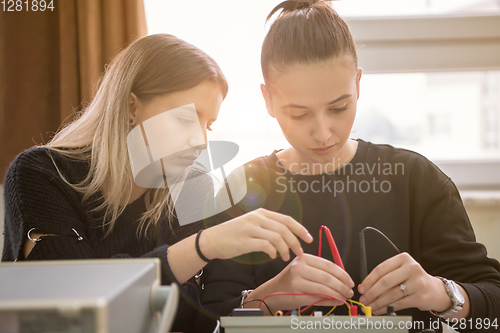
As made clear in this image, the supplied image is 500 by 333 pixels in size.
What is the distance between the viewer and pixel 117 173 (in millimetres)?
960

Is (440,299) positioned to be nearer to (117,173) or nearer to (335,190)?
(335,190)

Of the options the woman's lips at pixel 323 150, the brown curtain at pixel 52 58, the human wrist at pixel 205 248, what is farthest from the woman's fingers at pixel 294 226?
the brown curtain at pixel 52 58

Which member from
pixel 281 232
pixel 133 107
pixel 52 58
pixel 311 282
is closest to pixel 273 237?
pixel 281 232

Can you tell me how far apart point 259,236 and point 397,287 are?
0.85ft

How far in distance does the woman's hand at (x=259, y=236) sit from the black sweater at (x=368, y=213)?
9.1 inches

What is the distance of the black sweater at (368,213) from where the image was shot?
2.89 feet

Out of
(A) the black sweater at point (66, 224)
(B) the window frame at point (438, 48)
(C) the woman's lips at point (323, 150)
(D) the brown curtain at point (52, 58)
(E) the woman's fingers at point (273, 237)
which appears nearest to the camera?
(E) the woman's fingers at point (273, 237)

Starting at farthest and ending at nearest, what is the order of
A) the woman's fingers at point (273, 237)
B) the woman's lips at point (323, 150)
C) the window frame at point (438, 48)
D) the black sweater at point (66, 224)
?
the window frame at point (438, 48) → the woman's lips at point (323, 150) → the black sweater at point (66, 224) → the woman's fingers at point (273, 237)

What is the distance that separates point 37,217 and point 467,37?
5.21 feet

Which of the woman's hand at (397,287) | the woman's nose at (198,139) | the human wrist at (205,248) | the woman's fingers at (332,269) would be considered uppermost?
the woman's nose at (198,139)

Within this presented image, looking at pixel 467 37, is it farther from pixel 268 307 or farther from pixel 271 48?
pixel 268 307

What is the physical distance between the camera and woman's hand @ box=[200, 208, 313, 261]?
2.05 ft

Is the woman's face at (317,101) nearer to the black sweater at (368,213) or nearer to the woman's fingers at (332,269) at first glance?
the black sweater at (368,213)

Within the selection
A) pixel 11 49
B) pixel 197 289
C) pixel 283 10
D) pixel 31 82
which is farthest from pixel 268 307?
pixel 11 49
